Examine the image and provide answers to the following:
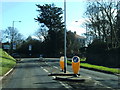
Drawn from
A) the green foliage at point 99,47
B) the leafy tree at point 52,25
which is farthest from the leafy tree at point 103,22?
the leafy tree at point 52,25

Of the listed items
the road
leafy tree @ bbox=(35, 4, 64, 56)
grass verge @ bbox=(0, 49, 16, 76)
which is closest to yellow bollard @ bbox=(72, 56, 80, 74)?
the road

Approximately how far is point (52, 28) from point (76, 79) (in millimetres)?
62616

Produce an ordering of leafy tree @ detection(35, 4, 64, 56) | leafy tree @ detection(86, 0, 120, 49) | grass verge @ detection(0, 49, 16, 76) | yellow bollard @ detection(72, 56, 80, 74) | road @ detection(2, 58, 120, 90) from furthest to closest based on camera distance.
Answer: leafy tree @ detection(35, 4, 64, 56) < leafy tree @ detection(86, 0, 120, 49) < grass verge @ detection(0, 49, 16, 76) < yellow bollard @ detection(72, 56, 80, 74) < road @ detection(2, 58, 120, 90)

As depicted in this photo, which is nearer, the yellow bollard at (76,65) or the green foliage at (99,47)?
the yellow bollard at (76,65)

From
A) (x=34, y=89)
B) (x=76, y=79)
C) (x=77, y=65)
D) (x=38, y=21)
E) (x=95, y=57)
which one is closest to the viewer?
(x=34, y=89)

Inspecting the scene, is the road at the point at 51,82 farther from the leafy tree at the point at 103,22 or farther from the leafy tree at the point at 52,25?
the leafy tree at the point at 52,25

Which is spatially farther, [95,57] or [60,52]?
[60,52]

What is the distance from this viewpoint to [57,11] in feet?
269

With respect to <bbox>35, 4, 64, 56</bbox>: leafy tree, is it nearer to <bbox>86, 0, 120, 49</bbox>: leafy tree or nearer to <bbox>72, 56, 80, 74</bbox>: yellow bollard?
<bbox>86, 0, 120, 49</bbox>: leafy tree

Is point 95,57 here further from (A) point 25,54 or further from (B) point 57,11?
(A) point 25,54

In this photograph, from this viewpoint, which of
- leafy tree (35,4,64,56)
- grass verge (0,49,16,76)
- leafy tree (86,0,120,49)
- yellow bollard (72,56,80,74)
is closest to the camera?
yellow bollard (72,56,80,74)

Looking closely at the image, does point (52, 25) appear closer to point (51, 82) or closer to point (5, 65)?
point (5, 65)

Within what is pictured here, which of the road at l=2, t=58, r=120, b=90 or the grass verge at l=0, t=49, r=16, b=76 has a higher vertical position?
the grass verge at l=0, t=49, r=16, b=76

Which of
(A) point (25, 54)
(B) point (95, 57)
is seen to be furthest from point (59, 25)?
(B) point (95, 57)
